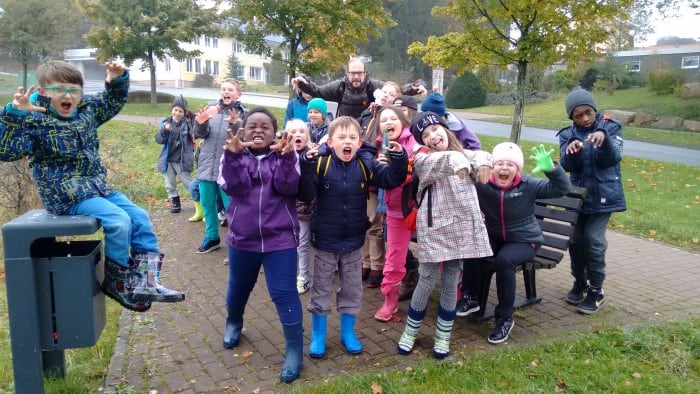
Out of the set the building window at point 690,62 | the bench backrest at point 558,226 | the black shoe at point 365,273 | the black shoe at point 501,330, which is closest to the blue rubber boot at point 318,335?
the black shoe at point 501,330

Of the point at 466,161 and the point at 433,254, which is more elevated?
the point at 466,161

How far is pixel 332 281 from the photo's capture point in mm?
4012

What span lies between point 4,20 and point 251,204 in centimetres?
3197

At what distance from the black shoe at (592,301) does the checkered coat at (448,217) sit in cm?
158

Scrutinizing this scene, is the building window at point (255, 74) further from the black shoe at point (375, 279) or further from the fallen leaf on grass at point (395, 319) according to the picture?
the fallen leaf on grass at point (395, 319)

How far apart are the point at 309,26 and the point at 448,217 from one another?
15945 millimetres

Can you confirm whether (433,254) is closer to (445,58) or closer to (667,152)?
(445,58)

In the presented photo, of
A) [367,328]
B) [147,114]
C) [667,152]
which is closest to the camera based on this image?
[367,328]

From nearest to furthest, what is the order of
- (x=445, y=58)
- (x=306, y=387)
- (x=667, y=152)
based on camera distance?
(x=306, y=387)
(x=445, y=58)
(x=667, y=152)

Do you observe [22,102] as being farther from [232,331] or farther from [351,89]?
[351,89]

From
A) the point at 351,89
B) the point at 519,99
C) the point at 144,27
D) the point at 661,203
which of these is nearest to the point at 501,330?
the point at 351,89

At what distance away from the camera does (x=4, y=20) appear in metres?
28.6

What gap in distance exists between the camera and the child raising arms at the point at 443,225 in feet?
12.6

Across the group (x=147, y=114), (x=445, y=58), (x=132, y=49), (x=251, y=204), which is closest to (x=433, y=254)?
(x=251, y=204)
